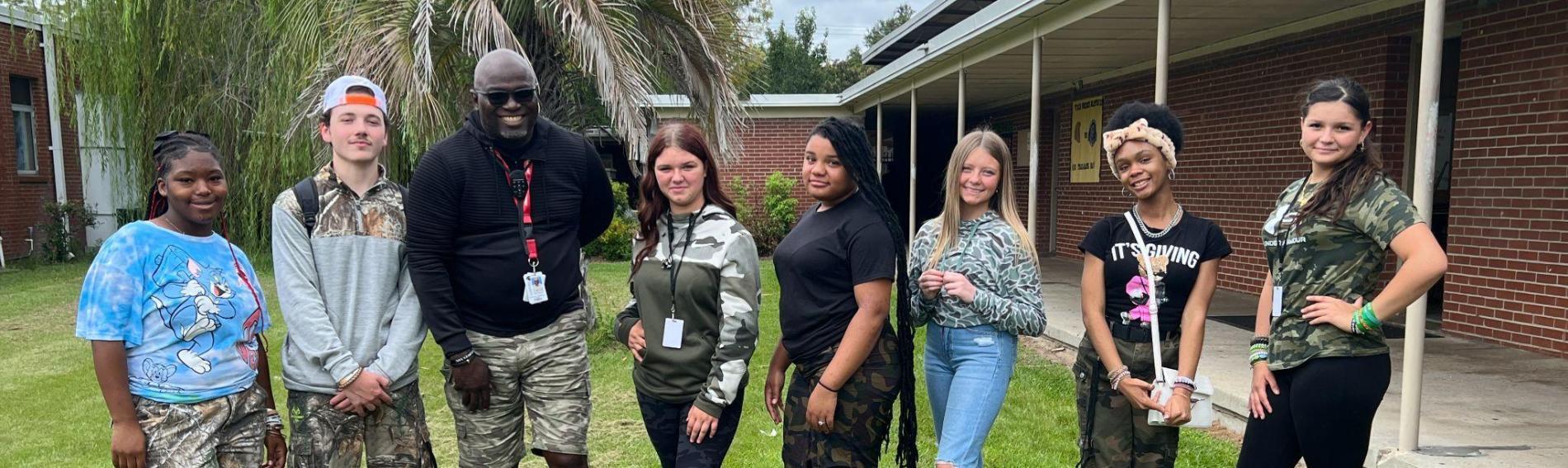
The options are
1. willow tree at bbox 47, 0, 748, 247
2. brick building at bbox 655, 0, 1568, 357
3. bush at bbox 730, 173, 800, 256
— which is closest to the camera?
brick building at bbox 655, 0, 1568, 357

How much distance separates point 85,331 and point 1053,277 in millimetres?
9559

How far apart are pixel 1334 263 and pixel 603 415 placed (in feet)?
12.8

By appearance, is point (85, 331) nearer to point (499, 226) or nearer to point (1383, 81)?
point (499, 226)

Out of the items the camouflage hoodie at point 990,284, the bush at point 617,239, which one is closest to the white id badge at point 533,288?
the camouflage hoodie at point 990,284

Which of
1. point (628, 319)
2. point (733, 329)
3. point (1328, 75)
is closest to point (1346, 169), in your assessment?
point (733, 329)

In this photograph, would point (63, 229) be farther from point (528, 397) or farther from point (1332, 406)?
point (1332, 406)

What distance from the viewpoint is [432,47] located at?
6172 millimetres

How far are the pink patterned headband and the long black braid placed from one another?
2.24ft

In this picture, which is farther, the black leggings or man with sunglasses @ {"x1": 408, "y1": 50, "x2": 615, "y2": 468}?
man with sunglasses @ {"x1": 408, "y1": 50, "x2": 615, "y2": 468}

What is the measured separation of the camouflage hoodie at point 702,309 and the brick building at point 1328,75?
12.3ft

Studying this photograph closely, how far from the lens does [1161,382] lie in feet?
8.61

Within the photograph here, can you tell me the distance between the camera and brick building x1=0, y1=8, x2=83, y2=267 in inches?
538

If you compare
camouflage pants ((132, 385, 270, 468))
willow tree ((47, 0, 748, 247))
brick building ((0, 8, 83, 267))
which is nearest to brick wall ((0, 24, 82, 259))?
brick building ((0, 8, 83, 267))

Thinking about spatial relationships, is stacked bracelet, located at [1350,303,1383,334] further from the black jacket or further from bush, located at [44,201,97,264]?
bush, located at [44,201,97,264]
